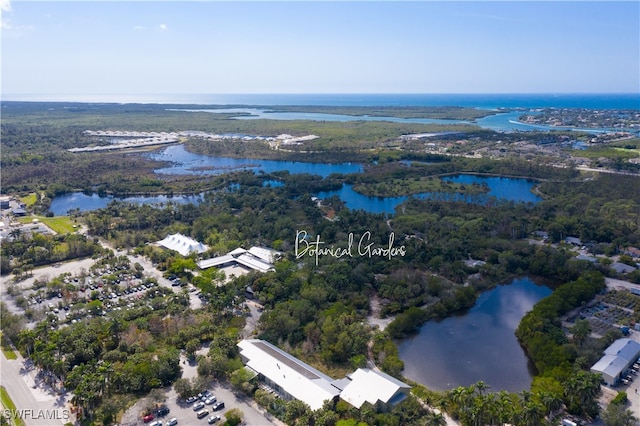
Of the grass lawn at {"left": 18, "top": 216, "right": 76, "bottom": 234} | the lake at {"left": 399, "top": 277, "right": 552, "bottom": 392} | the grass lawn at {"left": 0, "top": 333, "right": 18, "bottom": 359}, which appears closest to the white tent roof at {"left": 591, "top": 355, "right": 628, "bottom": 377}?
the lake at {"left": 399, "top": 277, "right": 552, "bottom": 392}

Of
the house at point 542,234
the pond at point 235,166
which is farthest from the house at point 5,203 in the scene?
the house at point 542,234

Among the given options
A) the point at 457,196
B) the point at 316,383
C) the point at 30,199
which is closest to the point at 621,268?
the point at 457,196

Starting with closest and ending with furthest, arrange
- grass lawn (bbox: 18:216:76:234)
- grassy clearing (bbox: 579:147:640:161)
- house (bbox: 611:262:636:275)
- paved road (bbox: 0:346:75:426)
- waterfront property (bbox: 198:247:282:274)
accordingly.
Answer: paved road (bbox: 0:346:75:426)
house (bbox: 611:262:636:275)
waterfront property (bbox: 198:247:282:274)
grass lawn (bbox: 18:216:76:234)
grassy clearing (bbox: 579:147:640:161)

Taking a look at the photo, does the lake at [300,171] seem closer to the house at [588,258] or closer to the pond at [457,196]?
the pond at [457,196]

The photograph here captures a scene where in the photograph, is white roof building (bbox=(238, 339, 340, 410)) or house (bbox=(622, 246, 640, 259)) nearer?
white roof building (bbox=(238, 339, 340, 410))

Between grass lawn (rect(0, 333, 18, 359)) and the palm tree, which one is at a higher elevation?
the palm tree

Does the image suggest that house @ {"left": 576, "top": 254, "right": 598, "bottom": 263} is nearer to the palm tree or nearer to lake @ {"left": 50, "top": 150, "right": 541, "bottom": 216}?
lake @ {"left": 50, "top": 150, "right": 541, "bottom": 216}

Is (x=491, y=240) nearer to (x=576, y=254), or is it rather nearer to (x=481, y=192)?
(x=576, y=254)
